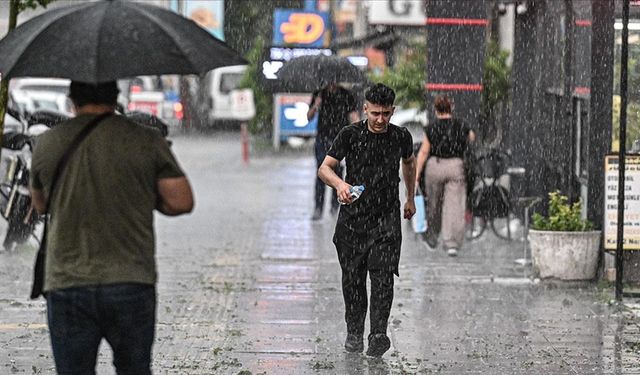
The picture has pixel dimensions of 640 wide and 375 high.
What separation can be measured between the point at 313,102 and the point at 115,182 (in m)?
11.1

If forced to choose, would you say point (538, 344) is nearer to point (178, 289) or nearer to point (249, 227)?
point (178, 289)

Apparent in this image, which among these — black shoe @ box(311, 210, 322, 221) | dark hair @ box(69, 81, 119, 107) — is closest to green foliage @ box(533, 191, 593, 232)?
black shoe @ box(311, 210, 322, 221)

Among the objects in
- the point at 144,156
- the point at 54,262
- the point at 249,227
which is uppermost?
the point at 144,156

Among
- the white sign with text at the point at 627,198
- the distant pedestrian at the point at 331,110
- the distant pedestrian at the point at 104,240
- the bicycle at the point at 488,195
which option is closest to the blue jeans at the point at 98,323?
the distant pedestrian at the point at 104,240

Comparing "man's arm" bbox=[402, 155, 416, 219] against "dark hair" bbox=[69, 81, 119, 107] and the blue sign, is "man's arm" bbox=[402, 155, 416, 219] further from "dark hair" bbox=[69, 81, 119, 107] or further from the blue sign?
the blue sign

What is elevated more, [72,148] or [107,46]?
[107,46]

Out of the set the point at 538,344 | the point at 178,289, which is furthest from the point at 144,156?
the point at 178,289

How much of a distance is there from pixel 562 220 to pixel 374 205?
364cm

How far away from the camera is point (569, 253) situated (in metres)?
11.7

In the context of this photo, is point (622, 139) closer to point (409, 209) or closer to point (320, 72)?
point (409, 209)

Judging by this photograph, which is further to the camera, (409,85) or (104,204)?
(409,85)

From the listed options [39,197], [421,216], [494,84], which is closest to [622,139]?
[421,216]

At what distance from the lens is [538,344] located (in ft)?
30.2

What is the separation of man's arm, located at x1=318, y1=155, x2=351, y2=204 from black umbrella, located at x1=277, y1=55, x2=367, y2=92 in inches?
270
